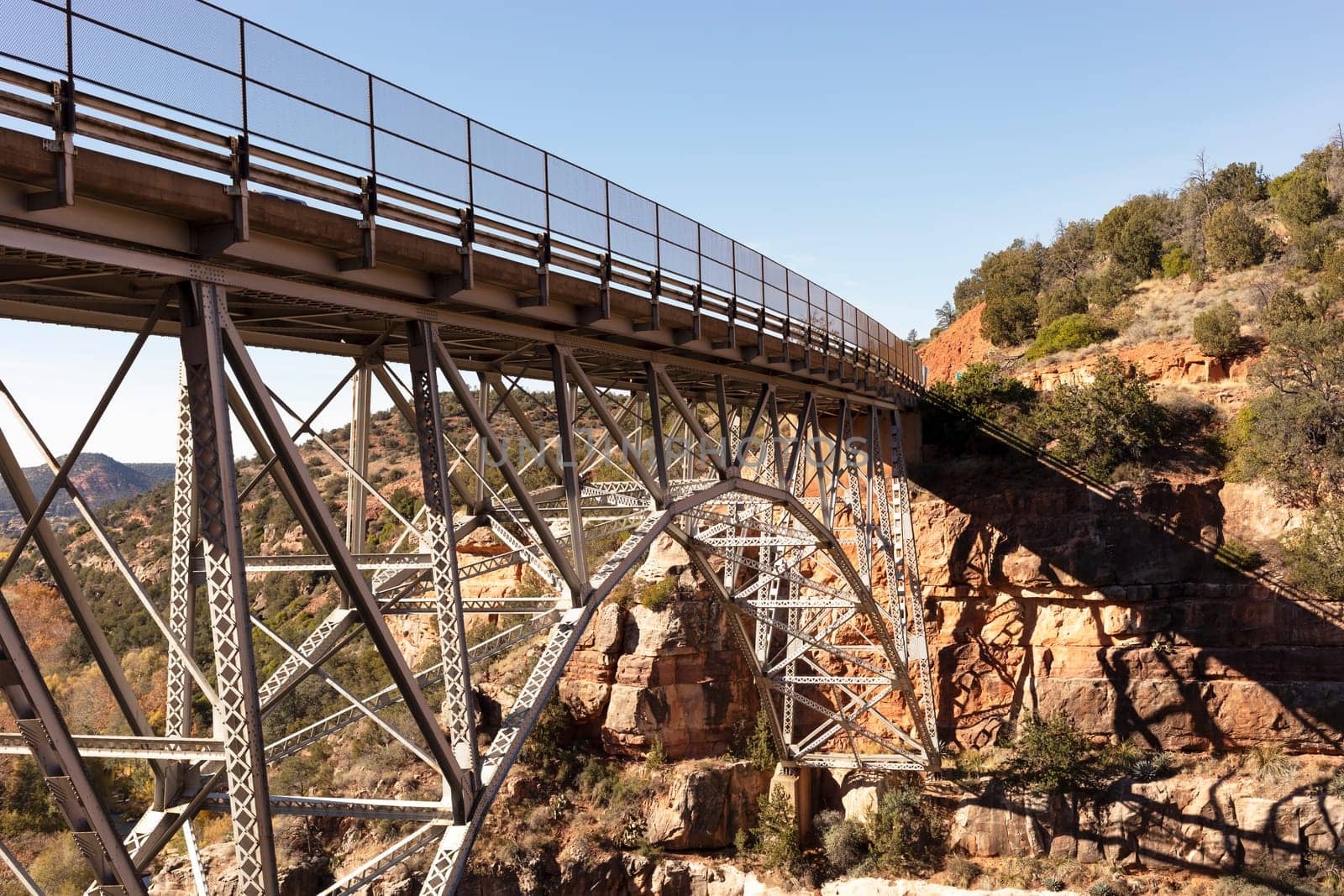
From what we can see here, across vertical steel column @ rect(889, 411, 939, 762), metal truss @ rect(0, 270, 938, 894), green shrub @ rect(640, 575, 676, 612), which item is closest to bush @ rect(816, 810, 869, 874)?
vertical steel column @ rect(889, 411, 939, 762)

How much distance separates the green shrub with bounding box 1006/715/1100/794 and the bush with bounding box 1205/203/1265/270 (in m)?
21.9

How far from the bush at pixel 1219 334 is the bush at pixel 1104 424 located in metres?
2.60

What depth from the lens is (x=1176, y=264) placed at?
140 ft

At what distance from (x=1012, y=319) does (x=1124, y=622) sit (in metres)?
21.5

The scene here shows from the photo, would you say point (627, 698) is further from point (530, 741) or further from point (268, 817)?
point (268, 817)

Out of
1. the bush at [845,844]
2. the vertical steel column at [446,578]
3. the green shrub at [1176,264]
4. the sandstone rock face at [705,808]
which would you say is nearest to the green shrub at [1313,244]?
the green shrub at [1176,264]

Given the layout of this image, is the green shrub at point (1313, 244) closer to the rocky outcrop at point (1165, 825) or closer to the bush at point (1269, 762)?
the bush at point (1269, 762)

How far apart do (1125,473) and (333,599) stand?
76.3 ft

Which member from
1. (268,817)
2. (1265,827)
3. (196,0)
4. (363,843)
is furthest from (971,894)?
(196,0)

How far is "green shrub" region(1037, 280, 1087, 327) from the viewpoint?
42.8 metres

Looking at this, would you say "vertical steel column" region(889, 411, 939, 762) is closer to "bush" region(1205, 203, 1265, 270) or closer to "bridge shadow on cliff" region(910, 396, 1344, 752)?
"bridge shadow on cliff" region(910, 396, 1344, 752)

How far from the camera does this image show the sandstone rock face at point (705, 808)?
84.3ft

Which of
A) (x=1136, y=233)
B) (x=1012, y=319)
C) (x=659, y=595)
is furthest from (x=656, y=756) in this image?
(x=1136, y=233)

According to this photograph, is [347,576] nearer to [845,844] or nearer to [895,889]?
[895,889]
